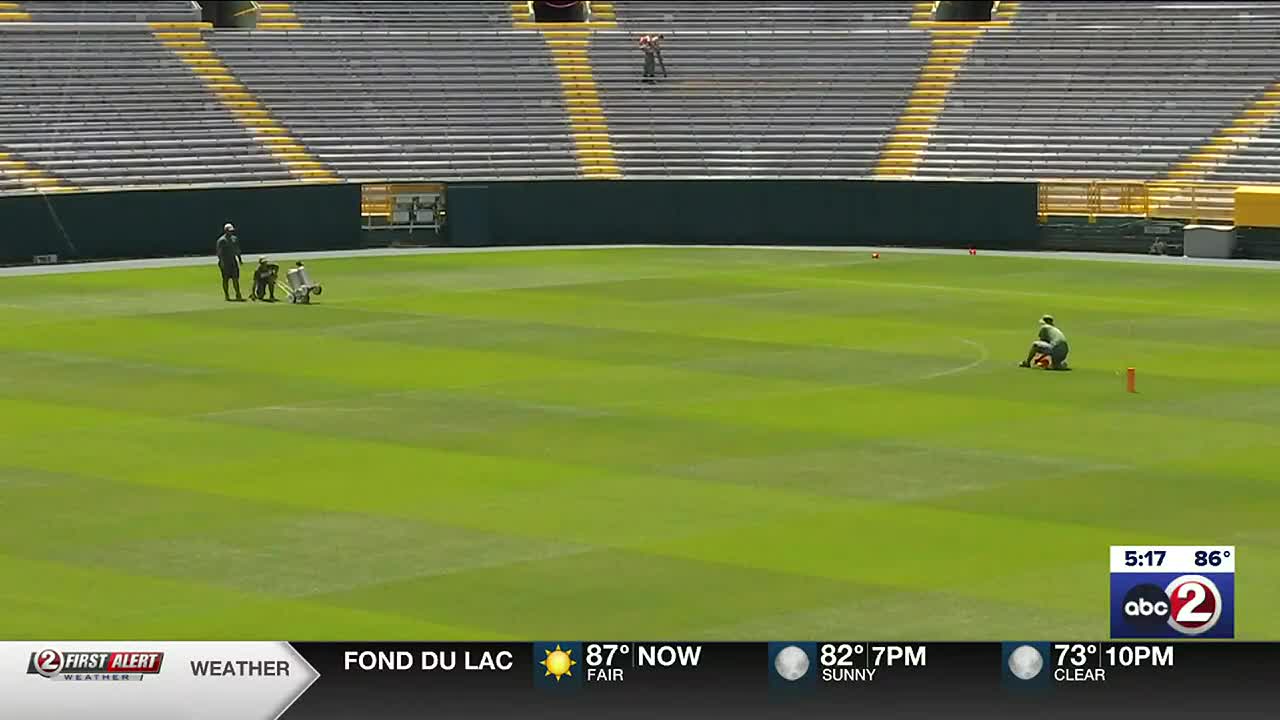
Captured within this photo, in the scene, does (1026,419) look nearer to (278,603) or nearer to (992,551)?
(992,551)

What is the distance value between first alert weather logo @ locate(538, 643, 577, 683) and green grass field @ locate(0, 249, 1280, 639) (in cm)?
403

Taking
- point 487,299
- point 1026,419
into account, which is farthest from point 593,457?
point 487,299

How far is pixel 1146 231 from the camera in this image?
207ft

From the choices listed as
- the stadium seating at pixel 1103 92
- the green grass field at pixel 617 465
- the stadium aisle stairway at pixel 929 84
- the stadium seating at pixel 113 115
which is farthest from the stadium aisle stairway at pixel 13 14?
the stadium seating at pixel 1103 92

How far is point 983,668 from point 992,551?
298 inches

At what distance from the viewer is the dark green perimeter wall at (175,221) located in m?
59.3

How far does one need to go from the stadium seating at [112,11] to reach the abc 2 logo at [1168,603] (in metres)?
63.4

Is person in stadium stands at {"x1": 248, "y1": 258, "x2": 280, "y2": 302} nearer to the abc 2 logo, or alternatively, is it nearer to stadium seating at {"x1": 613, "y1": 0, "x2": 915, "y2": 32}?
stadium seating at {"x1": 613, "y1": 0, "x2": 915, "y2": 32}

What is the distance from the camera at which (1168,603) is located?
1460 cm

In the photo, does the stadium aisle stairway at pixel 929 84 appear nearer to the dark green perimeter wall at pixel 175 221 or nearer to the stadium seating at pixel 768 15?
the stadium seating at pixel 768 15

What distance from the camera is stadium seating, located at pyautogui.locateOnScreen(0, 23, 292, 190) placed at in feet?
211
